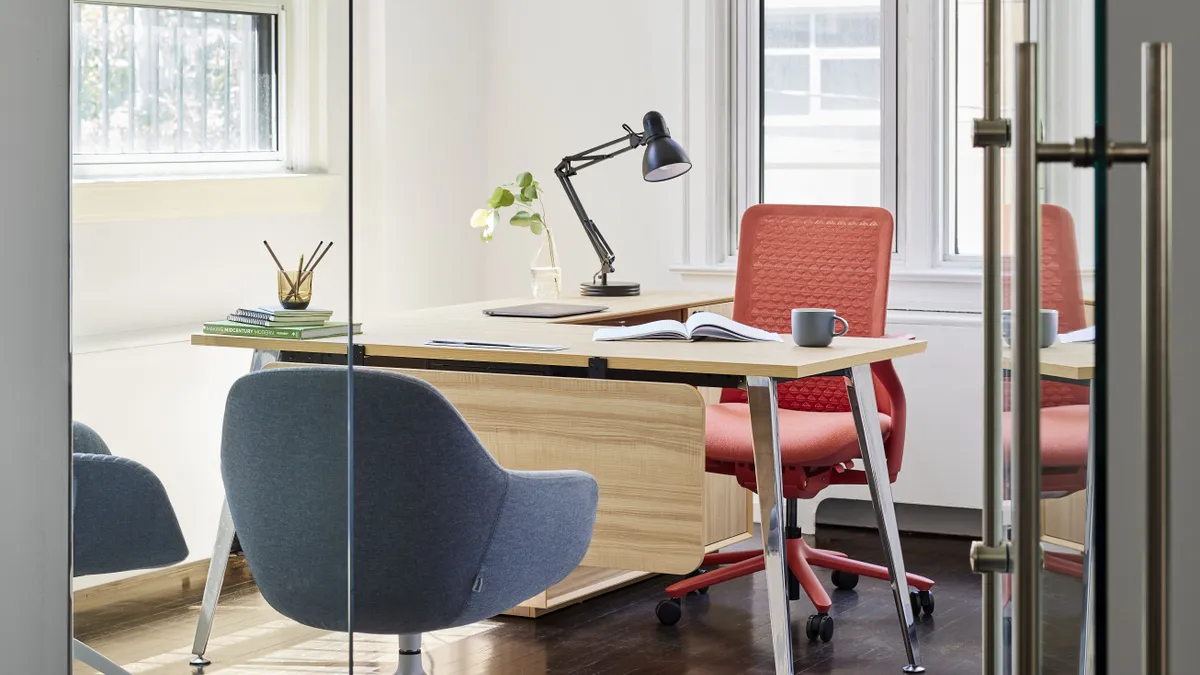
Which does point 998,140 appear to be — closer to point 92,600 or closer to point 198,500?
point 198,500

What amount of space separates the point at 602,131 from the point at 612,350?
2.02m

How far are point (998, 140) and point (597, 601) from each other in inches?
111

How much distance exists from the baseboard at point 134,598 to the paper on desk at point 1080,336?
811mm

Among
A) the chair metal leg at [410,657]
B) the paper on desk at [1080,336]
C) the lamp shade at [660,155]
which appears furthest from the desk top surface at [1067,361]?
the lamp shade at [660,155]

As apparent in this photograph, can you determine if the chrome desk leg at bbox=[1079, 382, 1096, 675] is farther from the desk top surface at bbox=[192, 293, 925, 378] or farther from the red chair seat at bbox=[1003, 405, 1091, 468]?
the desk top surface at bbox=[192, 293, 925, 378]

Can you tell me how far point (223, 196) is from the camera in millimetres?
1344

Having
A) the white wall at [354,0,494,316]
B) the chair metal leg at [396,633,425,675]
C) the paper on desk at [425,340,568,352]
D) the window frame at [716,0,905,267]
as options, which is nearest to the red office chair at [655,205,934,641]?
the paper on desk at [425,340,568,352]

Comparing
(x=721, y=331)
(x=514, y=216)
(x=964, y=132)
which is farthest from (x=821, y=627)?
(x=964, y=132)

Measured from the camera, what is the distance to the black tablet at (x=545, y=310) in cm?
359

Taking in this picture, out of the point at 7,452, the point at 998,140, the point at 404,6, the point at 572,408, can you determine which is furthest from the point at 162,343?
the point at 404,6

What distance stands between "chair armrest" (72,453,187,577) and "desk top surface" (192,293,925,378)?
1.40 meters

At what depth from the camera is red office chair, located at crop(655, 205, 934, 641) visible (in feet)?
10.7

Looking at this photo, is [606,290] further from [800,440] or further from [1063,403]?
[1063,403]

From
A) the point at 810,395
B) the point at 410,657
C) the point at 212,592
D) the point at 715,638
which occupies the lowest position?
the point at 715,638
